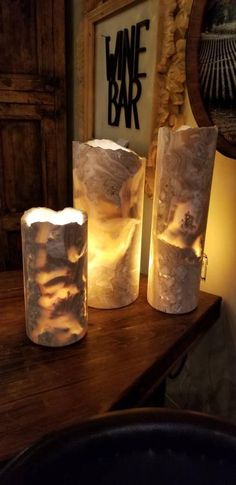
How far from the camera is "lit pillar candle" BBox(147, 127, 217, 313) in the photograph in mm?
780

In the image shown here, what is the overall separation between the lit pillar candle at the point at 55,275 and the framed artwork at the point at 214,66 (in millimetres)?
425

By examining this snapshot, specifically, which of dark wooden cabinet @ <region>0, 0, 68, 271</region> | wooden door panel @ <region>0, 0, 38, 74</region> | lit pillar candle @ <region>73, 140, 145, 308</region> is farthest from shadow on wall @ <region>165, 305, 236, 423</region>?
wooden door panel @ <region>0, 0, 38, 74</region>

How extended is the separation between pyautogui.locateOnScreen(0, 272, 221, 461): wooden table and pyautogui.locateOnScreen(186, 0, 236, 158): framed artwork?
468 millimetres

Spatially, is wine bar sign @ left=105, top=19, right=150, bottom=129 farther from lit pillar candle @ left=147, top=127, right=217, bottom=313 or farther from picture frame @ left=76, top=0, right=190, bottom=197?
lit pillar candle @ left=147, top=127, right=217, bottom=313

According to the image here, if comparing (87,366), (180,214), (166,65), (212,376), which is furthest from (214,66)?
(212,376)

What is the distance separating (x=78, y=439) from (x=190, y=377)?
90 cm

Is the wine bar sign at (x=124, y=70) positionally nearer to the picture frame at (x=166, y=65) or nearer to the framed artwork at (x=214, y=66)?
the picture frame at (x=166, y=65)

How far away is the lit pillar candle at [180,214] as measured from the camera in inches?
30.7

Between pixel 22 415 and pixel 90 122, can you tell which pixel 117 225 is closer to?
pixel 22 415

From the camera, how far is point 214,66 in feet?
2.79

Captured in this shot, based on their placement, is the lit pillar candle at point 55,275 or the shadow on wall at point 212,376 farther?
the shadow on wall at point 212,376

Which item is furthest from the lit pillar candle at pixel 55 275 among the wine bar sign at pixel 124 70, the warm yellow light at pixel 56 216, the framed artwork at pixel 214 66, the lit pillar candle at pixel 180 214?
the wine bar sign at pixel 124 70

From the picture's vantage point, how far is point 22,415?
572 mm

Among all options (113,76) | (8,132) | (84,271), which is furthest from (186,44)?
(8,132)
